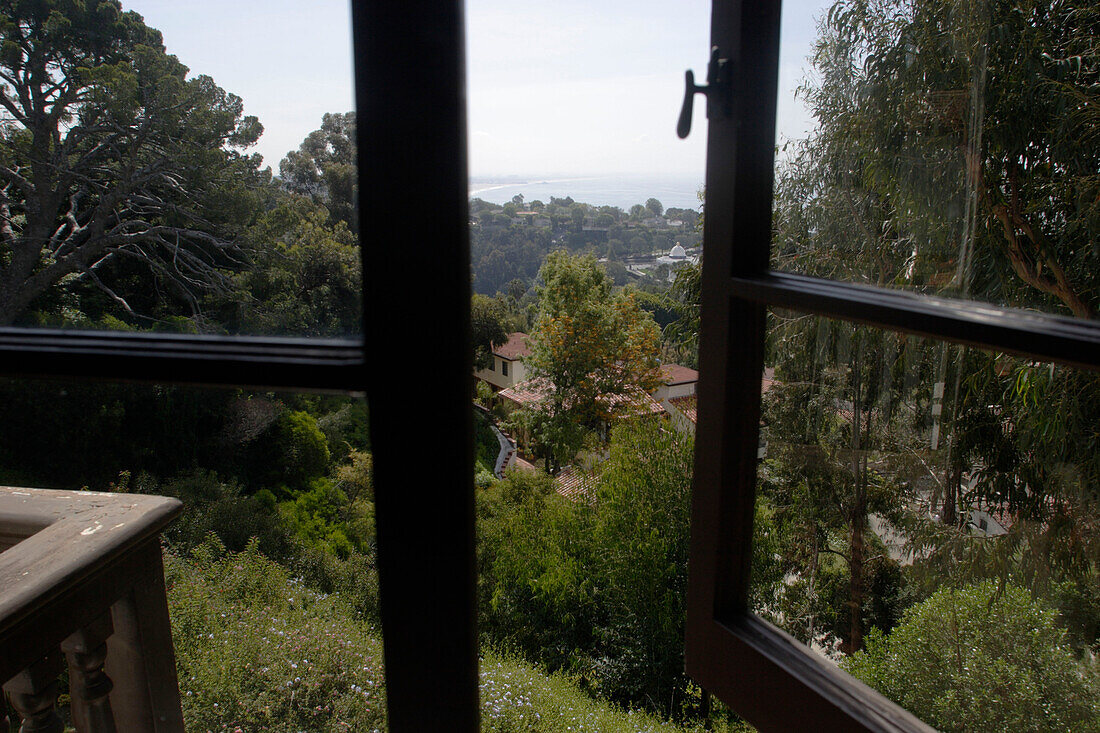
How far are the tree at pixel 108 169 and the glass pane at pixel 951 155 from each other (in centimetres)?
53

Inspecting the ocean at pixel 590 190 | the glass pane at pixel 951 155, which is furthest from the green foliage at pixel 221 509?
the ocean at pixel 590 190

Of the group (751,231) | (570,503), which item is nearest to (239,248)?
(751,231)

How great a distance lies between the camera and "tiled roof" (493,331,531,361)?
5.88 meters

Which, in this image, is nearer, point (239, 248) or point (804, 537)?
point (239, 248)

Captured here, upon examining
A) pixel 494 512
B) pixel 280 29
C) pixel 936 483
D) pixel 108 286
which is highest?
pixel 280 29

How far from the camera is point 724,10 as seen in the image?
A: 66cm

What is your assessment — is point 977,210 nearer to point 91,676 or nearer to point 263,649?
point 91,676

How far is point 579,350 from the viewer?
18.3ft

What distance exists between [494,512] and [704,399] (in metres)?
5.08

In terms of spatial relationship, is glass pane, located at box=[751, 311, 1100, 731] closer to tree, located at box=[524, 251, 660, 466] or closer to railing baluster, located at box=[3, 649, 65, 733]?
railing baluster, located at box=[3, 649, 65, 733]

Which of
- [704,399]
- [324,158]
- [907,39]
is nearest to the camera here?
[324,158]

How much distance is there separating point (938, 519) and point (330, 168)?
0.64 m

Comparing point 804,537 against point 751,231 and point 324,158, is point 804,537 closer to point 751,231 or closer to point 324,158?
point 751,231

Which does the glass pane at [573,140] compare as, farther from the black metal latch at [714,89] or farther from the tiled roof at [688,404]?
the black metal latch at [714,89]
